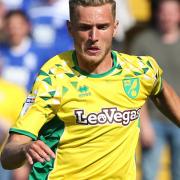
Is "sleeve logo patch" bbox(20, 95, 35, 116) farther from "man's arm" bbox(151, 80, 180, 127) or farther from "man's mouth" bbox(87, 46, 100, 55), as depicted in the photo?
"man's arm" bbox(151, 80, 180, 127)

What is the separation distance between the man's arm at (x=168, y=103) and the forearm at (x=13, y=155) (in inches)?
46.9

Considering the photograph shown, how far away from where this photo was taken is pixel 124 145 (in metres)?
5.32

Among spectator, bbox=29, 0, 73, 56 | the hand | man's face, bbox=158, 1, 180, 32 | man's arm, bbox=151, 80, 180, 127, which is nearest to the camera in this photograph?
the hand

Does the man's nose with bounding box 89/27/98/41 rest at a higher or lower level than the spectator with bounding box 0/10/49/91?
higher

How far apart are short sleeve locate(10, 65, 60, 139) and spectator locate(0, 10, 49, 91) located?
4.89 metres

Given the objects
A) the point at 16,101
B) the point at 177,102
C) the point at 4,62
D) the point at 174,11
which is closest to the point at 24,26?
the point at 4,62

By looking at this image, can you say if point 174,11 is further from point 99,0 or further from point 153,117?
point 99,0

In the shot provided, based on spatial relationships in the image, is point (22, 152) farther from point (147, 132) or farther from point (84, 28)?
point (147, 132)

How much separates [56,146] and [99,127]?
0.98 feet

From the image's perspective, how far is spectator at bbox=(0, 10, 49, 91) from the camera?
9984 mm

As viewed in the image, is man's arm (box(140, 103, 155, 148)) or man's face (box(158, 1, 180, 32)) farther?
man's face (box(158, 1, 180, 32))

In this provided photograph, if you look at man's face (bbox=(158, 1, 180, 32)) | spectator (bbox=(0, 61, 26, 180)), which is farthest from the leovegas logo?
spectator (bbox=(0, 61, 26, 180))

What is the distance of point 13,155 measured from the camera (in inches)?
191

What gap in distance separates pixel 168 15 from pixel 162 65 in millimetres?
554
